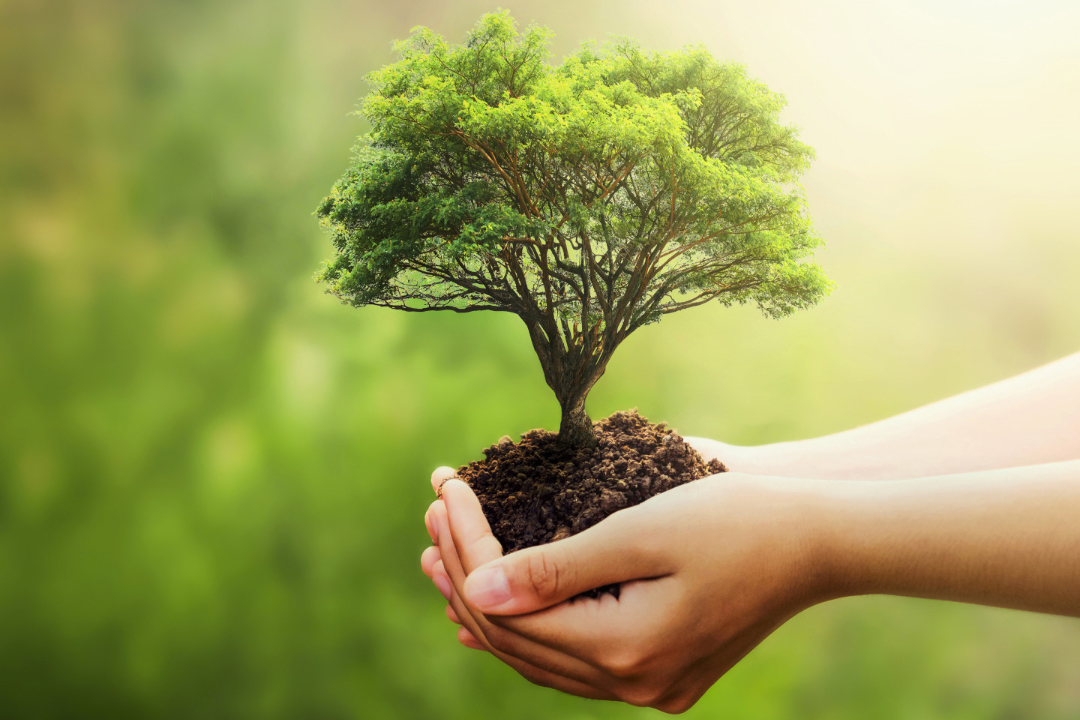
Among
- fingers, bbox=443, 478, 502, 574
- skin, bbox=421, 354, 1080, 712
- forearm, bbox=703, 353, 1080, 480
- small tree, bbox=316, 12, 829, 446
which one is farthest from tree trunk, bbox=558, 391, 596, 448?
forearm, bbox=703, 353, 1080, 480

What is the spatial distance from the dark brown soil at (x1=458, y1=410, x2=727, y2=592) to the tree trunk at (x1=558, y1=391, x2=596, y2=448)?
3 cm

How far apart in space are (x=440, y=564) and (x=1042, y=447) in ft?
7.68

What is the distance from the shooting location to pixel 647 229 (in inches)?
85.1

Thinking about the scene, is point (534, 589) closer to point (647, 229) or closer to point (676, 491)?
point (676, 491)

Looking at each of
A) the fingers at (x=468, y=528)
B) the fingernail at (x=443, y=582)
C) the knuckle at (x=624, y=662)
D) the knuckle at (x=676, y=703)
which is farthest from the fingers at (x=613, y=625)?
the fingernail at (x=443, y=582)

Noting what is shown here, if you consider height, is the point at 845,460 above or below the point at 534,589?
above

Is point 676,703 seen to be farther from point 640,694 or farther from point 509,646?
point 509,646

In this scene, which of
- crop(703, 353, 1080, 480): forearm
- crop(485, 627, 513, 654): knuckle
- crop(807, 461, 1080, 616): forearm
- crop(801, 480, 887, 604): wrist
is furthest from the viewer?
crop(703, 353, 1080, 480): forearm

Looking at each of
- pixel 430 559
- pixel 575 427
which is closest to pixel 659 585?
pixel 575 427

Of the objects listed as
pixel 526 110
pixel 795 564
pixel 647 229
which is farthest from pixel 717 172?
pixel 795 564

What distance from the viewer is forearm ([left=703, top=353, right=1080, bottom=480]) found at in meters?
2.39

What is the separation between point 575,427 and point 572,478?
24cm

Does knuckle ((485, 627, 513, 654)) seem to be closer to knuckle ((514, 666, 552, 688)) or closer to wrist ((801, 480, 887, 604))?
knuckle ((514, 666, 552, 688))

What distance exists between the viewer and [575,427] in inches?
90.2
